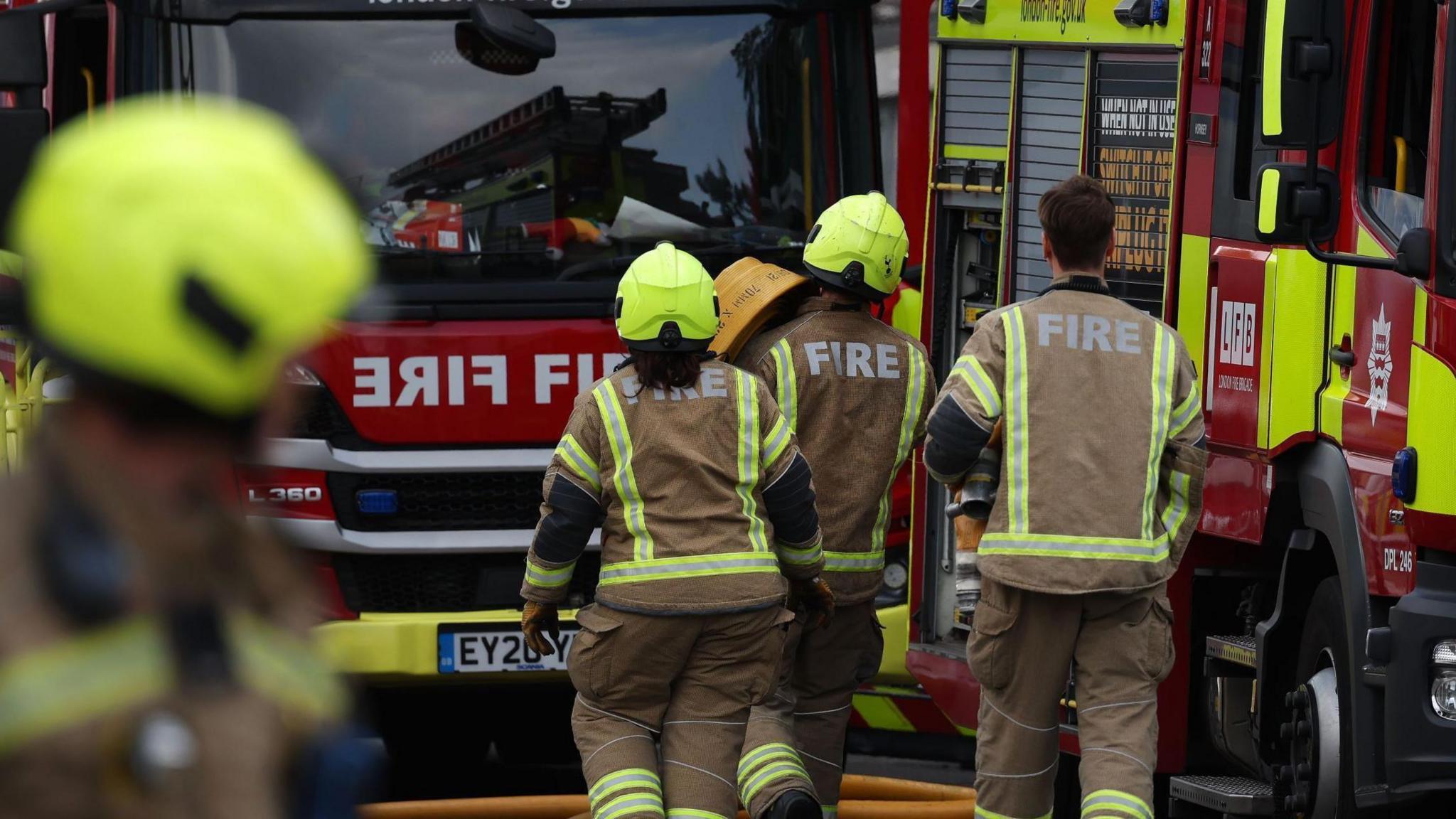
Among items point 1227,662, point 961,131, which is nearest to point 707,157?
point 961,131

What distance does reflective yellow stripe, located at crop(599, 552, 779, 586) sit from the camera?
477 cm

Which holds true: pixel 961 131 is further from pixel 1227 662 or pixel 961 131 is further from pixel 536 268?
pixel 1227 662

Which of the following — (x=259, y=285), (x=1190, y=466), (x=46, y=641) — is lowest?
(x=1190, y=466)

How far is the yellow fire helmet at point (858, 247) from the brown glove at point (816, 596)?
0.76 metres

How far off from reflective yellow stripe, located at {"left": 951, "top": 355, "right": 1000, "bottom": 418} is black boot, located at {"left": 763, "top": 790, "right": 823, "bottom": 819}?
115 centimetres

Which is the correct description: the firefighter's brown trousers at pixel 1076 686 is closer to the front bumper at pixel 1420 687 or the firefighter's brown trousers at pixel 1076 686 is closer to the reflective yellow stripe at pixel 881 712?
the front bumper at pixel 1420 687

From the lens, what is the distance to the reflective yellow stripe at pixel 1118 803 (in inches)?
188

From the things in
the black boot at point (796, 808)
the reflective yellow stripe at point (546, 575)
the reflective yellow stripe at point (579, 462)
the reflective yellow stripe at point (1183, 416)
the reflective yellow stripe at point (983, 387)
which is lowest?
the black boot at point (796, 808)

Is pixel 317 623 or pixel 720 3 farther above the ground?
pixel 720 3

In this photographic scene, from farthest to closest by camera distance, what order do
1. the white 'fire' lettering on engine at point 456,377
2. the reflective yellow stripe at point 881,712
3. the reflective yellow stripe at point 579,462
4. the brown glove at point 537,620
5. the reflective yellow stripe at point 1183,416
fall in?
the reflective yellow stripe at point 881,712
the white 'fire' lettering on engine at point 456,377
the brown glove at point 537,620
the reflective yellow stripe at point 1183,416
the reflective yellow stripe at point 579,462

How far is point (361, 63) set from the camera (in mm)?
6402

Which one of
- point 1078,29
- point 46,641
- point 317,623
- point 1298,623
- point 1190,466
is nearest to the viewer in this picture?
point 46,641

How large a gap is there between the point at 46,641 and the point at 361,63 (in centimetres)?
524

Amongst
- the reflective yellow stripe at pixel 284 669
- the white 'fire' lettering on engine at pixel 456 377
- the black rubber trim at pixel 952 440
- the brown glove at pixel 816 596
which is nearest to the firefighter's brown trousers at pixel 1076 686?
the black rubber trim at pixel 952 440
